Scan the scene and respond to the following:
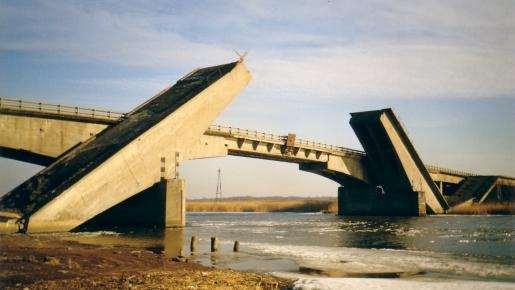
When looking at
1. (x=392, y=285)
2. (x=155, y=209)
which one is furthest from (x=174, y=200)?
(x=392, y=285)

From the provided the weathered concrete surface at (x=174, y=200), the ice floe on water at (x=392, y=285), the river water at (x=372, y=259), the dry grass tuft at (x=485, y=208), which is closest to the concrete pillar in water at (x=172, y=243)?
the river water at (x=372, y=259)

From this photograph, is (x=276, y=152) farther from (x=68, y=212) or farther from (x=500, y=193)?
(x=500, y=193)

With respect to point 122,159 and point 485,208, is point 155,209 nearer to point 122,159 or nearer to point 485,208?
point 122,159

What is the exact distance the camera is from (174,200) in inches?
1585

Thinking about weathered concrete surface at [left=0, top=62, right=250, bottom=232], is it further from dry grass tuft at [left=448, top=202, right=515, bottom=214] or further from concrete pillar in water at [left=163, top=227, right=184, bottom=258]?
dry grass tuft at [left=448, top=202, right=515, bottom=214]

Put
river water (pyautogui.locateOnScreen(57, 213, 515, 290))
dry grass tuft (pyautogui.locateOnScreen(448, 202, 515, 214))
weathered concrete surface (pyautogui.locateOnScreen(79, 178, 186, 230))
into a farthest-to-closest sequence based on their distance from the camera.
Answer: dry grass tuft (pyautogui.locateOnScreen(448, 202, 515, 214))
weathered concrete surface (pyautogui.locateOnScreen(79, 178, 186, 230))
river water (pyautogui.locateOnScreen(57, 213, 515, 290))

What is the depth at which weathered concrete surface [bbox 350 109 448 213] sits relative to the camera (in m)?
61.9

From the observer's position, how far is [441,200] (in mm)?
74812

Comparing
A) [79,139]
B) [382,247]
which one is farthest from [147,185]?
[382,247]

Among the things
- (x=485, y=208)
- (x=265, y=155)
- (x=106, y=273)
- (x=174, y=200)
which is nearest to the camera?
(x=106, y=273)

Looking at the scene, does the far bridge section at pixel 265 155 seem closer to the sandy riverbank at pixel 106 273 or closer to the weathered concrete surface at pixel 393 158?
the weathered concrete surface at pixel 393 158

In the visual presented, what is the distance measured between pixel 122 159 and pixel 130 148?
1.15m

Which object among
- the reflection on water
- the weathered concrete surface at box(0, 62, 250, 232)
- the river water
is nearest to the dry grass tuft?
the reflection on water

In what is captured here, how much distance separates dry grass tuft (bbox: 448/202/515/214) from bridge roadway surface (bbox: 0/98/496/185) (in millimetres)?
18827
